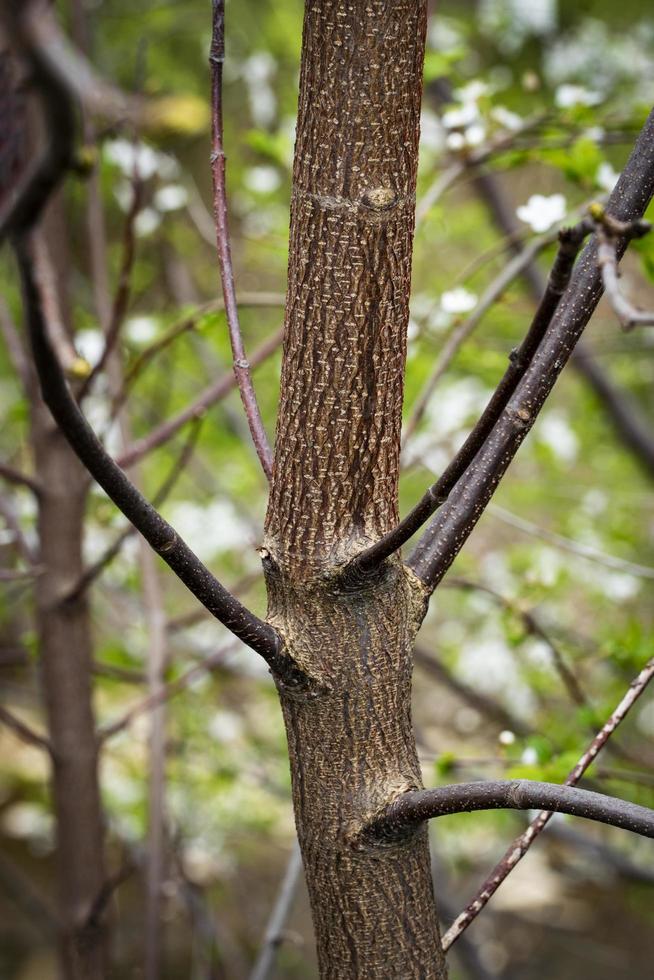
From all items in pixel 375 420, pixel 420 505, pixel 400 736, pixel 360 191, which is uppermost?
pixel 360 191

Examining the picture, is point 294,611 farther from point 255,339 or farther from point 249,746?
point 255,339

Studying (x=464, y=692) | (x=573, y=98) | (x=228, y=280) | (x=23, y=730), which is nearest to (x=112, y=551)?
(x=23, y=730)

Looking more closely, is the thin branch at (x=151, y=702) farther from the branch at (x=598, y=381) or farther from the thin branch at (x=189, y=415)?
the branch at (x=598, y=381)

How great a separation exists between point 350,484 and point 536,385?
0.62ft

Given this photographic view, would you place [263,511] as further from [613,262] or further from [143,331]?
[613,262]

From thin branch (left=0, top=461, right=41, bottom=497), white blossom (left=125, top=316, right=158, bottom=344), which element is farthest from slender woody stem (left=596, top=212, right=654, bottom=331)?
white blossom (left=125, top=316, right=158, bottom=344)

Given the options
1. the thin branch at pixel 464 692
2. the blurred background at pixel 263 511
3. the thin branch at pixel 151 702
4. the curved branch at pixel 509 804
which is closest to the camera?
the curved branch at pixel 509 804

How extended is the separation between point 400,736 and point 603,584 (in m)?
2.37

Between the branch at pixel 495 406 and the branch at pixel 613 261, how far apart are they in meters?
0.01

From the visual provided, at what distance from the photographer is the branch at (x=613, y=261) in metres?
0.43

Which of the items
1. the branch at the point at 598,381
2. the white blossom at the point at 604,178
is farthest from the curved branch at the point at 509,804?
the branch at the point at 598,381

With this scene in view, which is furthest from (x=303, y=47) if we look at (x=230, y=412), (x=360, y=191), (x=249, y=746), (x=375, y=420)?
(x=249, y=746)

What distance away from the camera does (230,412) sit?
2867 mm

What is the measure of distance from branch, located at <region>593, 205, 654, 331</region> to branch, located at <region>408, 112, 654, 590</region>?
0.30m
